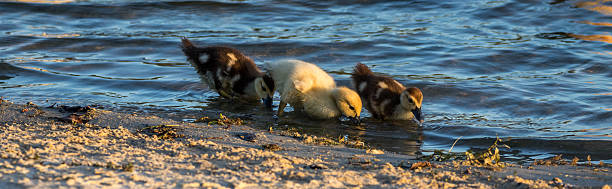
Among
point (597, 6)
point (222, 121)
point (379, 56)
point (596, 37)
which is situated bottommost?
point (222, 121)

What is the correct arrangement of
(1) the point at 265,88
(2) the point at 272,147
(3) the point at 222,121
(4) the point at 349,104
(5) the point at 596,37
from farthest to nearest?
(5) the point at 596,37, (1) the point at 265,88, (4) the point at 349,104, (3) the point at 222,121, (2) the point at 272,147

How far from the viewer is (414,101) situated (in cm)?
588

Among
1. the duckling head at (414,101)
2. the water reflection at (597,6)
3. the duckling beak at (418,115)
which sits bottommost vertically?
the duckling beak at (418,115)

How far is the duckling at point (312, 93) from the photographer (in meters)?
5.89

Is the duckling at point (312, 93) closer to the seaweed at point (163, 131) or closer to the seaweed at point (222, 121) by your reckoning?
the seaweed at point (222, 121)

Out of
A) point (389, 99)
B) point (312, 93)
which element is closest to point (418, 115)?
point (389, 99)

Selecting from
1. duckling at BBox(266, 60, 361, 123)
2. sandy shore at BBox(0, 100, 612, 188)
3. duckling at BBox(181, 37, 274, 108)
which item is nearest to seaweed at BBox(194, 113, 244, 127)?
sandy shore at BBox(0, 100, 612, 188)

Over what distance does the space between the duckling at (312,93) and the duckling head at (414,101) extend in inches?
16.7

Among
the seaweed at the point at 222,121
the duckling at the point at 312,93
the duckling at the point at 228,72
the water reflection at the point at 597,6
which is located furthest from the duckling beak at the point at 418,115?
the water reflection at the point at 597,6

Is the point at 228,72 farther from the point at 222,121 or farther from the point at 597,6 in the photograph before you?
the point at 597,6

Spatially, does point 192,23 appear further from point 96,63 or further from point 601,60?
point 601,60

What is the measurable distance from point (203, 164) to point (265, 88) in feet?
10.2

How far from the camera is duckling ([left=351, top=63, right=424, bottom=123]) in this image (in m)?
5.91

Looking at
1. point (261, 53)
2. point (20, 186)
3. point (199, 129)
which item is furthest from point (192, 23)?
point (20, 186)
